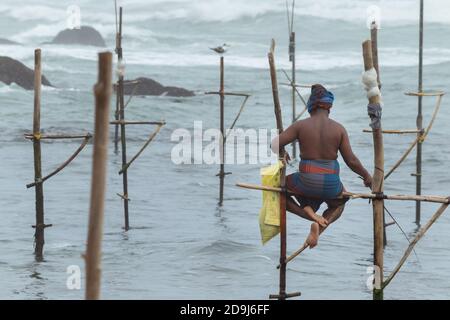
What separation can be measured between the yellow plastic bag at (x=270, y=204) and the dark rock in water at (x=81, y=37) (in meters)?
56.5

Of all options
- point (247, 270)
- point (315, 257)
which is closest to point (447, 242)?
point (315, 257)

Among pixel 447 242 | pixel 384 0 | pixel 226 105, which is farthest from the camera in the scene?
pixel 384 0

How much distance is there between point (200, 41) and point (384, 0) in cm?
1278

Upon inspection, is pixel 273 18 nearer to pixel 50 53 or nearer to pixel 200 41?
pixel 200 41

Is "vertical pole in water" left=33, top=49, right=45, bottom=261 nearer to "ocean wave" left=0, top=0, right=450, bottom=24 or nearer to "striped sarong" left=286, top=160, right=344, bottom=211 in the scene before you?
"striped sarong" left=286, top=160, right=344, bottom=211

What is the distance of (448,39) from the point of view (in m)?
68.3

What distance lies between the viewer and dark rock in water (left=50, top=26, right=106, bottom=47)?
6725 cm

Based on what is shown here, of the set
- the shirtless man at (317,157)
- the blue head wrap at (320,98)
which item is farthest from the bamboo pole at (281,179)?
the blue head wrap at (320,98)

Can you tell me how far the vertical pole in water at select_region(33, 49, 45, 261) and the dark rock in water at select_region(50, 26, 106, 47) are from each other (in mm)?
52455

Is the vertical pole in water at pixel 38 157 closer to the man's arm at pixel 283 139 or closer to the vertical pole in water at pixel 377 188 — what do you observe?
the man's arm at pixel 283 139

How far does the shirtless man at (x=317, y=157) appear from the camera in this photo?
36.4ft

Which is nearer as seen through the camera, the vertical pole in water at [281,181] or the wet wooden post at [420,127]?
the vertical pole in water at [281,181]

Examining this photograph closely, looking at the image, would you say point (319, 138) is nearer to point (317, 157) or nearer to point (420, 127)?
point (317, 157)

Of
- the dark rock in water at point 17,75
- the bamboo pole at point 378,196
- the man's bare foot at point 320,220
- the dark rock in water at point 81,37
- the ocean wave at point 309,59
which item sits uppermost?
the dark rock in water at point 81,37
